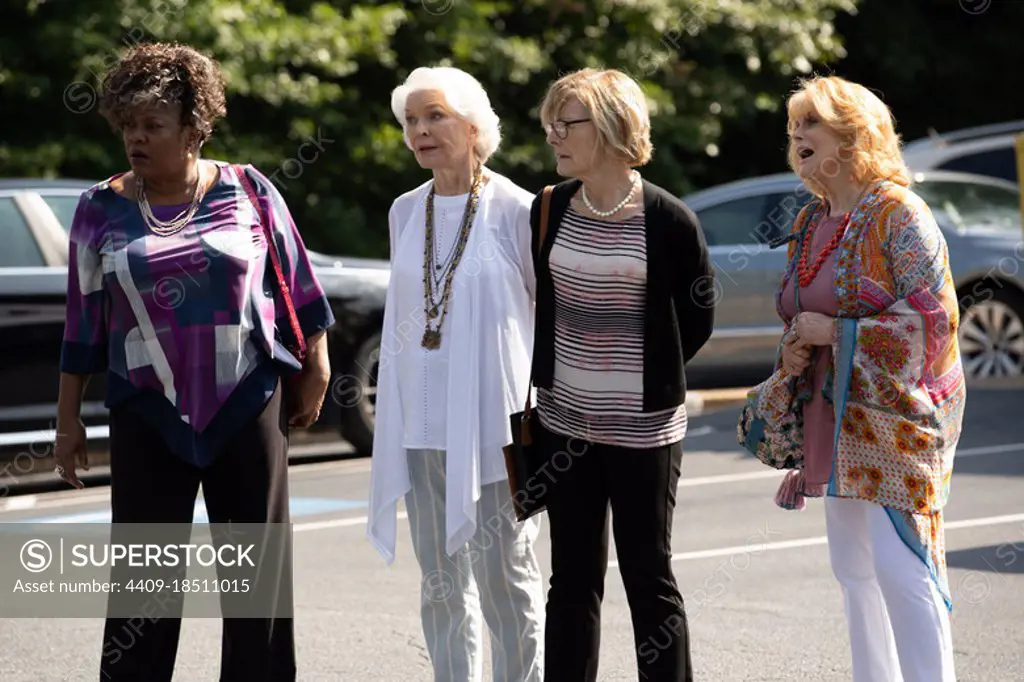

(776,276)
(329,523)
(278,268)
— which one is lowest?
(329,523)

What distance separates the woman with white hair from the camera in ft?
16.3

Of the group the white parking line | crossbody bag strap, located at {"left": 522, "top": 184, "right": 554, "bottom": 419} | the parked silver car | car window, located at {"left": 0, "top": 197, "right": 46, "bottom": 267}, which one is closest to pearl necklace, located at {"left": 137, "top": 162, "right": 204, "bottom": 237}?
crossbody bag strap, located at {"left": 522, "top": 184, "right": 554, "bottom": 419}

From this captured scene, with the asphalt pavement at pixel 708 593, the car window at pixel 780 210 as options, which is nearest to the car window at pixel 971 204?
the car window at pixel 780 210

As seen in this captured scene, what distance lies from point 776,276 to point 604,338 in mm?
8757

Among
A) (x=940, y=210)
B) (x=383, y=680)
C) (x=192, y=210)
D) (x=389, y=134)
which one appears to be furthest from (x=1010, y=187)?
(x=192, y=210)

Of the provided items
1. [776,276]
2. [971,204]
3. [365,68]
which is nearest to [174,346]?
[776,276]

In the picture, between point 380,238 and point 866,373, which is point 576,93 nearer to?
point 866,373

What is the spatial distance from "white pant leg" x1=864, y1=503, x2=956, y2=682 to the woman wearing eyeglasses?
1.80 feet

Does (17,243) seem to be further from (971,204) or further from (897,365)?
(971,204)

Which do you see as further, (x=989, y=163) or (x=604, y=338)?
(x=989, y=163)

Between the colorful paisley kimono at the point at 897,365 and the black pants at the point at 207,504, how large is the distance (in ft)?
4.85

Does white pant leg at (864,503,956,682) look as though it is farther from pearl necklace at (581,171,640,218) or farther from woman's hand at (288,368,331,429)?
woman's hand at (288,368,331,429)

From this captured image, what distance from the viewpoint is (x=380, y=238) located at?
52.6 ft

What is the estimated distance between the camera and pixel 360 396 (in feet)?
34.9
